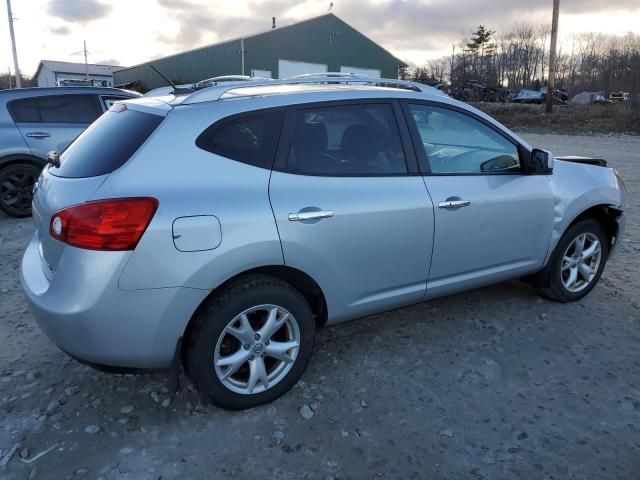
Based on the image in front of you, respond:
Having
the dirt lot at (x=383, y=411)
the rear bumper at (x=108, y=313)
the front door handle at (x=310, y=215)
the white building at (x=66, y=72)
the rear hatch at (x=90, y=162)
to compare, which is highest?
the white building at (x=66, y=72)

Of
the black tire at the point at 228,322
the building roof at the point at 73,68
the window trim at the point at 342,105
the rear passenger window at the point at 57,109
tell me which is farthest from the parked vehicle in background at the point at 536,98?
the building roof at the point at 73,68

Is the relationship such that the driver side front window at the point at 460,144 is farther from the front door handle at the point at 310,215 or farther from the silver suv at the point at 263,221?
the front door handle at the point at 310,215

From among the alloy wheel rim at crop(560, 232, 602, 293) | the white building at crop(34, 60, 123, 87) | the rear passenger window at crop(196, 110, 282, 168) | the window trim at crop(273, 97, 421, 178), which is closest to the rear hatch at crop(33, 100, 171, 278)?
the rear passenger window at crop(196, 110, 282, 168)

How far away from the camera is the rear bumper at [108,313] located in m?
2.30

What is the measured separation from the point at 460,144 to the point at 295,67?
30.3m

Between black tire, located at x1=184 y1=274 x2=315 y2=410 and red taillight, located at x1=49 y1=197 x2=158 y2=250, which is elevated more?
red taillight, located at x1=49 y1=197 x2=158 y2=250

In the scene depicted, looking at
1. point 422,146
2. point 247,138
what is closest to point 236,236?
point 247,138

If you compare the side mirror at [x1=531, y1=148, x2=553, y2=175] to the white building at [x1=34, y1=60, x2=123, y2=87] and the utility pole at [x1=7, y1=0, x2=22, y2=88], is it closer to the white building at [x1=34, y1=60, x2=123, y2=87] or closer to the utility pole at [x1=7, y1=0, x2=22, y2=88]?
the utility pole at [x1=7, y1=0, x2=22, y2=88]

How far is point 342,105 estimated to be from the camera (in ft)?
9.95

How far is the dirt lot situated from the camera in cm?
242

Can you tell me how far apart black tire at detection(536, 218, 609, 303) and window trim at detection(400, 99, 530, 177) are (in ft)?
2.44

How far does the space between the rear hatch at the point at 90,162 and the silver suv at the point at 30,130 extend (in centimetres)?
452

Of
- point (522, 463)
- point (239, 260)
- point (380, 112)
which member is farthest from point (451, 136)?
point (522, 463)

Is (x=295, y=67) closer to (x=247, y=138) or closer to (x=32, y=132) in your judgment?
(x=32, y=132)
